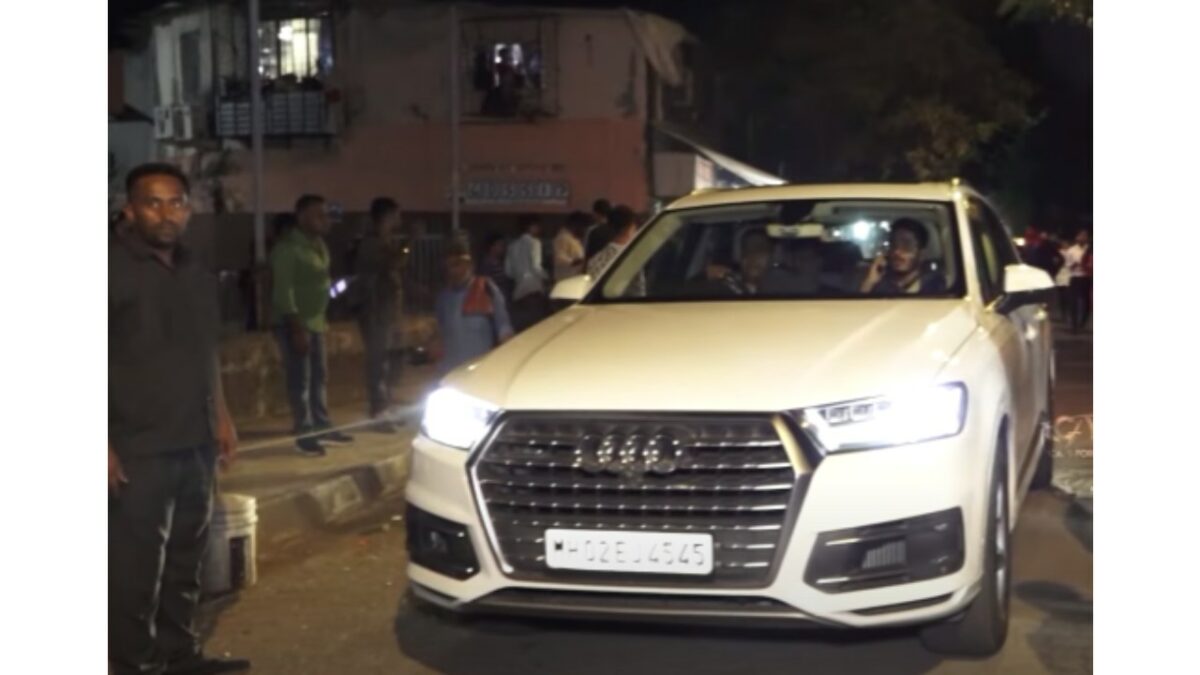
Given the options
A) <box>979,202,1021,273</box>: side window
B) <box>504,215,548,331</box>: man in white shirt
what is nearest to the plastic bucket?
<box>979,202,1021,273</box>: side window

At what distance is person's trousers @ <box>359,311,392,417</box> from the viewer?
10375 mm

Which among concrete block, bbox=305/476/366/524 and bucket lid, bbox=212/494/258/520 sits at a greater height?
bucket lid, bbox=212/494/258/520

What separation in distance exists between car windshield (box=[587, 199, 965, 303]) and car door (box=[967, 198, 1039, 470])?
0.22 meters

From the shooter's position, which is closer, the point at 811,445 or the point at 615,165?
the point at 811,445

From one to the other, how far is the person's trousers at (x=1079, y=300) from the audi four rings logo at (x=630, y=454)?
17.1 m

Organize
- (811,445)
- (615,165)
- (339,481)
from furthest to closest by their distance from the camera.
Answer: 1. (615,165)
2. (339,481)
3. (811,445)

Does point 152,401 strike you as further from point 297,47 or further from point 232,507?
point 297,47

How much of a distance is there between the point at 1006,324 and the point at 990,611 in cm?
147

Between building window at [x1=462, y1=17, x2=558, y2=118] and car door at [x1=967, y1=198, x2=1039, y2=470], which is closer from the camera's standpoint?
car door at [x1=967, y1=198, x2=1039, y2=470]

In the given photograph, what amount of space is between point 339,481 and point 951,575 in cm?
467

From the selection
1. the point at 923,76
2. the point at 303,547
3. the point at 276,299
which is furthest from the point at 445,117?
the point at 303,547

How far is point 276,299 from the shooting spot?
30.1 ft

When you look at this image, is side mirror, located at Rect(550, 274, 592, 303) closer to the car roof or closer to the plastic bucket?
the car roof
